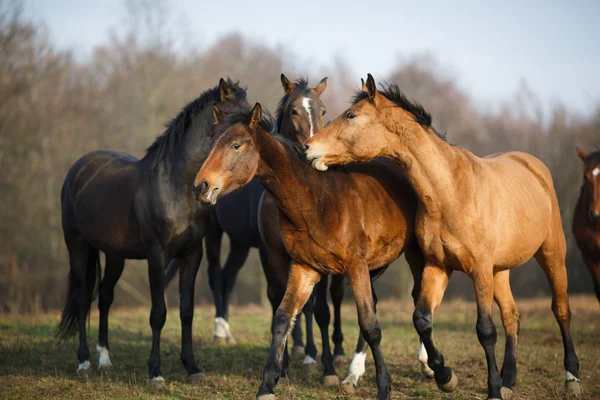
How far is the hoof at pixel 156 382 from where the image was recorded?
639 cm

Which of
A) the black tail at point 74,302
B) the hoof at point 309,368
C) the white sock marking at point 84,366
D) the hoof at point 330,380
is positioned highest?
the black tail at point 74,302

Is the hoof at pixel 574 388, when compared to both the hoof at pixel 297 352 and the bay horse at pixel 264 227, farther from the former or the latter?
the hoof at pixel 297 352

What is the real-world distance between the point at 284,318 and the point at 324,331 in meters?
1.58

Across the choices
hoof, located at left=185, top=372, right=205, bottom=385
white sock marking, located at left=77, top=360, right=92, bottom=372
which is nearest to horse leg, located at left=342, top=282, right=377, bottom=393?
hoof, located at left=185, top=372, right=205, bottom=385

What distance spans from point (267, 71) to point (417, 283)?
79.1 feet

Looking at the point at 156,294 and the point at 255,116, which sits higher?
the point at 255,116

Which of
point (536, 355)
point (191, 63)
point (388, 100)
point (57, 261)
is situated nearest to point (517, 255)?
point (388, 100)

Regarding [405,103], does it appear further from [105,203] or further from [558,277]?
[105,203]

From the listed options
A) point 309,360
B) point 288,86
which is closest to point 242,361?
point 309,360

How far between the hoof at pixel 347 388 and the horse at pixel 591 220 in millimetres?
4043

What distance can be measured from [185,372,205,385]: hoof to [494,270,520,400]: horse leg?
2953mm

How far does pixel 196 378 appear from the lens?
6699mm

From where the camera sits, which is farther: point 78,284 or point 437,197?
point 78,284

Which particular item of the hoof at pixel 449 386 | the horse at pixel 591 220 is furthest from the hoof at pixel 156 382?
the horse at pixel 591 220
